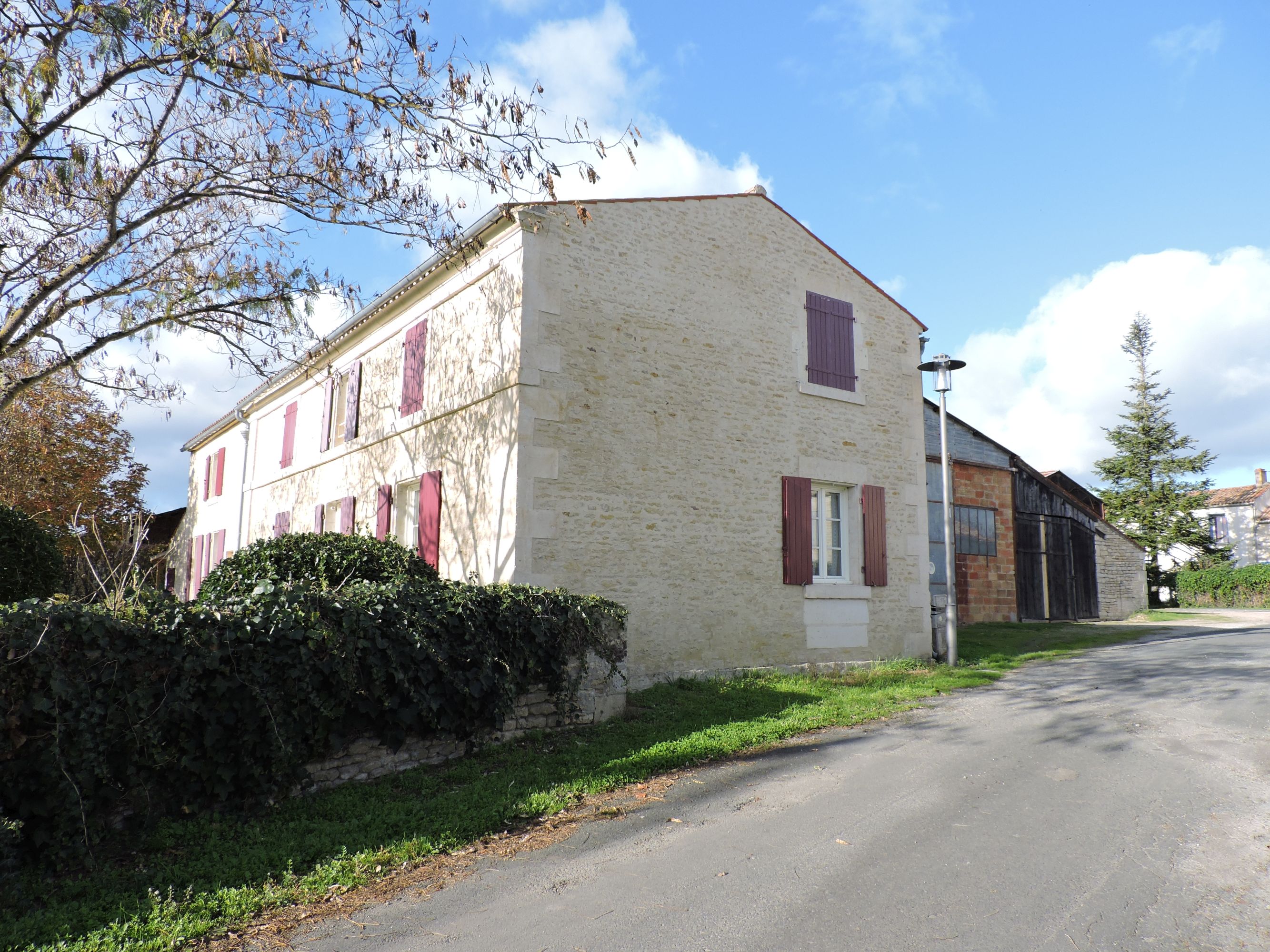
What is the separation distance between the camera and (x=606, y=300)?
31.2 ft

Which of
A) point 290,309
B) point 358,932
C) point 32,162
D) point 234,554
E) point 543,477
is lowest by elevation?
point 358,932

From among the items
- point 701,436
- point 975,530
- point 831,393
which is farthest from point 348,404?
point 975,530

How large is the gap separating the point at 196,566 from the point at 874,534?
18429 mm

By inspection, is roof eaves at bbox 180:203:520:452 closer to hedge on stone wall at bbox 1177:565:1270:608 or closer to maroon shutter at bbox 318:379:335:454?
maroon shutter at bbox 318:379:335:454

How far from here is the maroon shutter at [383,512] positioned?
37.4 feet

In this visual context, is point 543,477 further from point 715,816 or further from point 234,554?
point 715,816

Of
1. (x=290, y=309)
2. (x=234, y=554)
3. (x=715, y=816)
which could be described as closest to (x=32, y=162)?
(x=290, y=309)

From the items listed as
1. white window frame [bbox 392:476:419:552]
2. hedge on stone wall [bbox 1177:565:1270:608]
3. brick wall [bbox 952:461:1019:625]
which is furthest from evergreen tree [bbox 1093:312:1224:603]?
white window frame [bbox 392:476:419:552]

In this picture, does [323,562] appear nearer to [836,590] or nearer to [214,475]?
[836,590]

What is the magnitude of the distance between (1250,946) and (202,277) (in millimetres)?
10110

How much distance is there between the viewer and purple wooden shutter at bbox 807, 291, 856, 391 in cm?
1123

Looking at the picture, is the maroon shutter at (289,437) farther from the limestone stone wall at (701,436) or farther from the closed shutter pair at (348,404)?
the limestone stone wall at (701,436)

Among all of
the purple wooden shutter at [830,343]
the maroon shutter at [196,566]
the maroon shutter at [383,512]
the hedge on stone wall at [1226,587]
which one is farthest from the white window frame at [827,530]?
the hedge on stone wall at [1226,587]

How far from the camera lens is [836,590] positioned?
10828 millimetres
